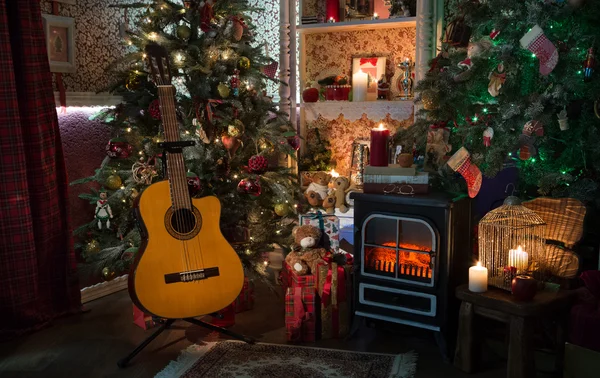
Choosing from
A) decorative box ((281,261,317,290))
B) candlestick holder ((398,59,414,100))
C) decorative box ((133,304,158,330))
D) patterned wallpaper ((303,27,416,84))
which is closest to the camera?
decorative box ((281,261,317,290))

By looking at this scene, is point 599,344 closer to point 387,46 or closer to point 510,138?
point 510,138

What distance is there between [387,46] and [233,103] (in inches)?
48.7

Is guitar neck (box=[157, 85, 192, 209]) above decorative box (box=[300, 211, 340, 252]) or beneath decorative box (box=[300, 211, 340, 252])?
above

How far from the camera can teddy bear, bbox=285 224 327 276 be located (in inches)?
113

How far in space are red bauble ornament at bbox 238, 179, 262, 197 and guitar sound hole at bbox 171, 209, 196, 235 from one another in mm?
521

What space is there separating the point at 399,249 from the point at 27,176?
1.99m

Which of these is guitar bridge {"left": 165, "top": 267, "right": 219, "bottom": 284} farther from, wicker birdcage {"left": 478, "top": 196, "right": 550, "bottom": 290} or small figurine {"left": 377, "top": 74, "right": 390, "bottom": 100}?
small figurine {"left": 377, "top": 74, "right": 390, "bottom": 100}

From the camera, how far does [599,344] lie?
7.16 ft

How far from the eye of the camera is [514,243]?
254cm

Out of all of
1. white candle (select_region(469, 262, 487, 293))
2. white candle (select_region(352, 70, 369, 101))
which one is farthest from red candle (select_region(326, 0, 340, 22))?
white candle (select_region(469, 262, 487, 293))

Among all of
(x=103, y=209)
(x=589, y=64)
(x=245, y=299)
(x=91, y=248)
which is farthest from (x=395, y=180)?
(x=91, y=248)

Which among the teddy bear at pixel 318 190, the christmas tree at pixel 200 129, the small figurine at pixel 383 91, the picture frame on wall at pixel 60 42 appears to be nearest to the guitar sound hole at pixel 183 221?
the christmas tree at pixel 200 129

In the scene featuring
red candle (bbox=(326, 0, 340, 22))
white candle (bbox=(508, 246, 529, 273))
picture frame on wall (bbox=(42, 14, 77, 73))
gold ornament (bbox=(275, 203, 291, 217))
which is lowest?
white candle (bbox=(508, 246, 529, 273))

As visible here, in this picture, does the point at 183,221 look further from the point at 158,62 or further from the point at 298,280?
the point at 158,62
